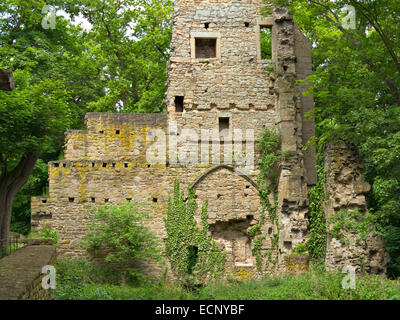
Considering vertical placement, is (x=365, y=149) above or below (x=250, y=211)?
above

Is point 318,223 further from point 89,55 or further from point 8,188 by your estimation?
point 89,55

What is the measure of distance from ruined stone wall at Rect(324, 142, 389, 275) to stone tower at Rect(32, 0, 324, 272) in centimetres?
134

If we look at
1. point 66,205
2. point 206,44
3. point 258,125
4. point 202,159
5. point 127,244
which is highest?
A: point 206,44

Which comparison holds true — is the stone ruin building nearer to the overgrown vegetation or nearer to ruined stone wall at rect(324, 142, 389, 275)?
the overgrown vegetation

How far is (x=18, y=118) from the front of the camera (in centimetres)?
1318

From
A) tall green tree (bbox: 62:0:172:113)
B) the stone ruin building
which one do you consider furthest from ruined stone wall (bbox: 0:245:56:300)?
tall green tree (bbox: 62:0:172:113)

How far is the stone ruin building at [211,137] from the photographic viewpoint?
51.0 feet

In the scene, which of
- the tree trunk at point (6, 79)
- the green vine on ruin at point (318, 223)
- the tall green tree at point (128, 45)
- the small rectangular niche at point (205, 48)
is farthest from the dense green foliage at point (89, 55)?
the tree trunk at point (6, 79)

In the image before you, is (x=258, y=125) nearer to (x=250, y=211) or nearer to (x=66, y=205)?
(x=250, y=211)

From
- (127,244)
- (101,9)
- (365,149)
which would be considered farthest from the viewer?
(101,9)

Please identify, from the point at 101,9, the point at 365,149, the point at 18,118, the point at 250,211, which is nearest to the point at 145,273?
the point at 250,211

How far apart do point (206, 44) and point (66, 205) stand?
7357 mm

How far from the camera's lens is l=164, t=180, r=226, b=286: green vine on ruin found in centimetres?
1550

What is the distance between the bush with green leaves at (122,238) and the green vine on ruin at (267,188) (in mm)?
3208
